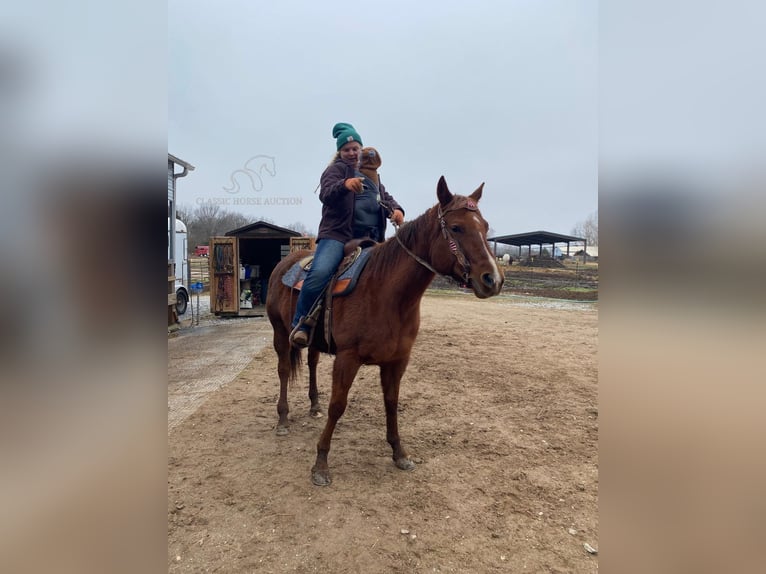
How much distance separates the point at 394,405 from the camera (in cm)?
340

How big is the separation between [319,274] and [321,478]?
1.73 metres

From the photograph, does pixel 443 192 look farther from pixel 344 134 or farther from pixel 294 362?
pixel 294 362

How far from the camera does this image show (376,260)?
3199mm

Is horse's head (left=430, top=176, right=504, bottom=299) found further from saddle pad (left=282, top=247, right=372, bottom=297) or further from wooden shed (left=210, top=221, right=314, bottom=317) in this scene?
wooden shed (left=210, top=221, right=314, bottom=317)

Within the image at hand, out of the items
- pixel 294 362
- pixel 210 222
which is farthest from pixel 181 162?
pixel 210 222

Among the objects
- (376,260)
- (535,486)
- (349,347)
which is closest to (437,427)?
(535,486)

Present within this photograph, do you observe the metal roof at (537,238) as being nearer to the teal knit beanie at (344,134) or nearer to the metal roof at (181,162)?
the metal roof at (181,162)

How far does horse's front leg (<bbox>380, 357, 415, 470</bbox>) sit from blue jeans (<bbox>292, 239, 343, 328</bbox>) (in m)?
0.89

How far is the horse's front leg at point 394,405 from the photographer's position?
3301 millimetres

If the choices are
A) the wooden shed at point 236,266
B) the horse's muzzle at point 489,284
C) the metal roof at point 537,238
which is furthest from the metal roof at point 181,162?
the metal roof at point 537,238

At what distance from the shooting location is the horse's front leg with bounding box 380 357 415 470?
A: 330 centimetres

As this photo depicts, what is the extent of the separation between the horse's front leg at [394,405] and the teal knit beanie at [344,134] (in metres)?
2.15

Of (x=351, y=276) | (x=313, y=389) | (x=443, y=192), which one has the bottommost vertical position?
(x=313, y=389)
